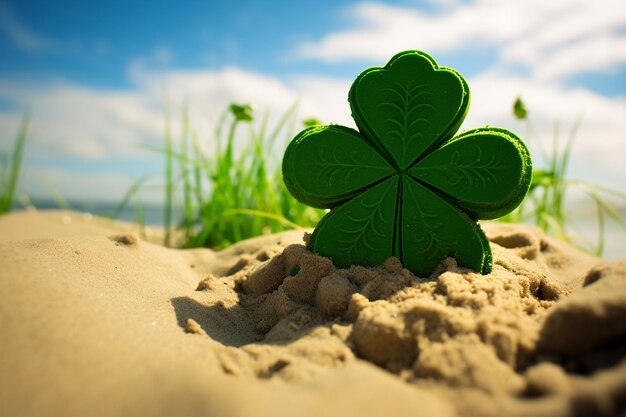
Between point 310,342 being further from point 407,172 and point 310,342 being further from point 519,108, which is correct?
point 519,108

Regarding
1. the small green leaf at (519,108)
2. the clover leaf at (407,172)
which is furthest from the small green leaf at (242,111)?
the small green leaf at (519,108)

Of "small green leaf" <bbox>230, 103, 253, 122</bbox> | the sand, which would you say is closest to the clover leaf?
the sand

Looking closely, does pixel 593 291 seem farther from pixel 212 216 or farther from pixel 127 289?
pixel 212 216

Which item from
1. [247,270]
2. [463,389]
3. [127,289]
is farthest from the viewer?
[247,270]

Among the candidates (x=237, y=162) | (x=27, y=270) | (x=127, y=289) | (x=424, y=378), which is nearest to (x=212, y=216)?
(x=237, y=162)

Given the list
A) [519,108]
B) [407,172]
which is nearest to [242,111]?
[407,172]

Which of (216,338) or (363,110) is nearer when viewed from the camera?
(216,338)
